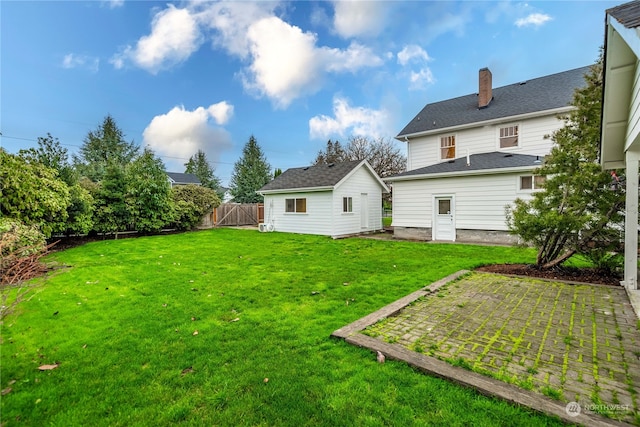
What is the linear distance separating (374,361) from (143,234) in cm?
1713

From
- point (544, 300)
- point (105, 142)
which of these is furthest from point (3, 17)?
point (105, 142)

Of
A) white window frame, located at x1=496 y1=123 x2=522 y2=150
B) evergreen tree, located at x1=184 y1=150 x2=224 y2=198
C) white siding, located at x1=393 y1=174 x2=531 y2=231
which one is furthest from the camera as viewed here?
evergreen tree, located at x1=184 y1=150 x2=224 y2=198

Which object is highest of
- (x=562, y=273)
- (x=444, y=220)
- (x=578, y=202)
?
(x=578, y=202)

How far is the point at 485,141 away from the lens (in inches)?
606

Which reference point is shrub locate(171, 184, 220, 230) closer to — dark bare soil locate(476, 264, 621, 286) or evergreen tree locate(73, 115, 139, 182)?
dark bare soil locate(476, 264, 621, 286)

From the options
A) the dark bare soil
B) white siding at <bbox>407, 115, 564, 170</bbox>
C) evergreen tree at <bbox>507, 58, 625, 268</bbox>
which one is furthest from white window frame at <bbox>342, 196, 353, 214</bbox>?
evergreen tree at <bbox>507, 58, 625, 268</bbox>

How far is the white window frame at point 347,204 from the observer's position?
51.8 feet

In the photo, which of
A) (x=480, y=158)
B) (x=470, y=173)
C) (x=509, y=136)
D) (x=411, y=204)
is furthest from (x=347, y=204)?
(x=509, y=136)

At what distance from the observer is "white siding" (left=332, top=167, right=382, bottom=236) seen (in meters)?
15.3

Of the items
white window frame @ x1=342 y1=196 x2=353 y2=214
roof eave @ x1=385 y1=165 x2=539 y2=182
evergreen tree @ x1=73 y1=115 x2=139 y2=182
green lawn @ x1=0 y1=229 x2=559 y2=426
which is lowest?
green lawn @ x1=0 y1=229 x2=559 y2=426

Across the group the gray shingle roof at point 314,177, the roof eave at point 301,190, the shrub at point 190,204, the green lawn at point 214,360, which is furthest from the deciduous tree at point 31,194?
the gray shingle roof at point 314,177

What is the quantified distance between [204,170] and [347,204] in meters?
39.3

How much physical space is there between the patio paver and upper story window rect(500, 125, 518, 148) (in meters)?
11.3

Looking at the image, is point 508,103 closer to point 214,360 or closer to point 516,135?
point 516,135
